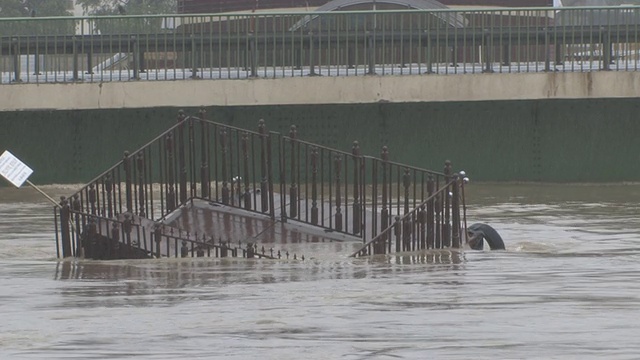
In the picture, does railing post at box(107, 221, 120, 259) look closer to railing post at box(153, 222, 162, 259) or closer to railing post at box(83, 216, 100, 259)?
railing post at box(83, 216, 100, 259)

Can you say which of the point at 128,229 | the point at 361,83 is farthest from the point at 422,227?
the point at 361,83

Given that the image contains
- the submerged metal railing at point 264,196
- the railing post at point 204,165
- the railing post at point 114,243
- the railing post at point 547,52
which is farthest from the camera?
the railing post at point 547,52

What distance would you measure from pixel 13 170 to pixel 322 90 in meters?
12.0

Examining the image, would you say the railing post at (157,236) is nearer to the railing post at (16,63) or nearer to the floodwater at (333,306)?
the floodwater at (333,306)

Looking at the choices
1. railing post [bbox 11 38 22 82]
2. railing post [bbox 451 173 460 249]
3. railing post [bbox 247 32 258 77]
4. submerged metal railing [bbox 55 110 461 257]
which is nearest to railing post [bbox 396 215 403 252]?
submerged metal railing [bbox 55 110 461 257]

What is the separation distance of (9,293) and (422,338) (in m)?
4.62

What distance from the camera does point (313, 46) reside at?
29.6 metres

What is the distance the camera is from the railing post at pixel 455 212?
17375 millimetres

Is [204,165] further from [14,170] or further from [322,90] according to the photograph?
[322,90]

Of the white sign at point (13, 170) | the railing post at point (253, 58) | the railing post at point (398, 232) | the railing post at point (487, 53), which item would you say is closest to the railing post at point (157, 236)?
the white sign at point (13, 170)

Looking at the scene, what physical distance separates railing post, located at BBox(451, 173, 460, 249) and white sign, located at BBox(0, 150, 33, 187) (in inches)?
172

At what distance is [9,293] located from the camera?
14328 mm

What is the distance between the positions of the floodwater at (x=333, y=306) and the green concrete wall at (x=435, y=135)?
33.6 ft

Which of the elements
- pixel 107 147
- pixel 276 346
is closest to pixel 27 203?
pixel 107 147
